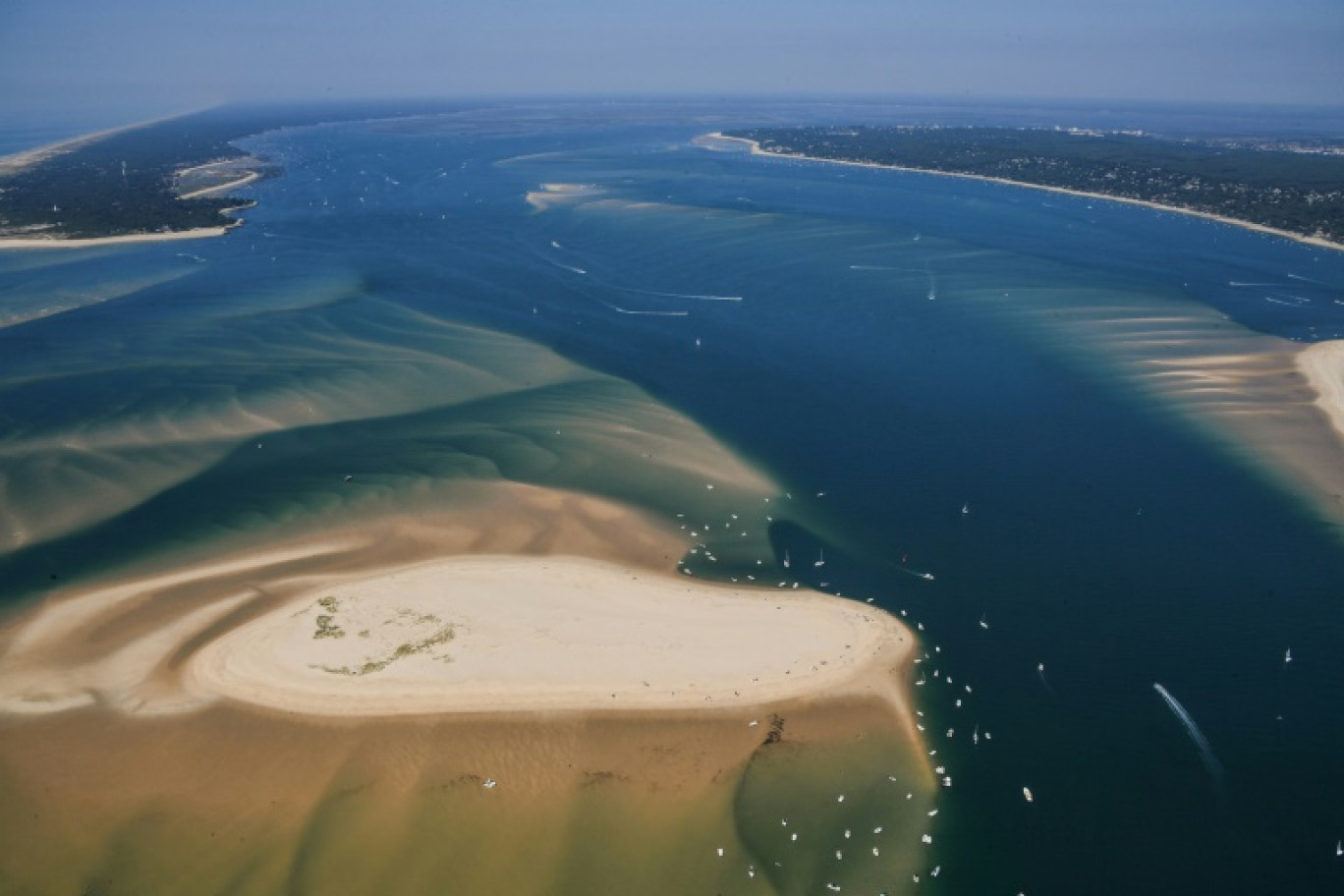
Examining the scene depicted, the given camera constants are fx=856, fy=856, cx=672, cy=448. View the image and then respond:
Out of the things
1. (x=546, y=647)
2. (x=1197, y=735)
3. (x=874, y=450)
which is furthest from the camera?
(x=874, y=450)

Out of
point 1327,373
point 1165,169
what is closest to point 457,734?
point 1327,373

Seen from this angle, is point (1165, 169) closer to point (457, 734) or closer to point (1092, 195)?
point (1092, 195)

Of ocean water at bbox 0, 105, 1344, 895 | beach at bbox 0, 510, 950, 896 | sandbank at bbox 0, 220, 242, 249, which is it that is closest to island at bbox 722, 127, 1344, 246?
ocean water at bbox 0, 105, 1344, 895

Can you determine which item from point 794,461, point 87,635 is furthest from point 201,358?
point 794,461

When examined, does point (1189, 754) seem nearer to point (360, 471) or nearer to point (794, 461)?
point (794, 461)

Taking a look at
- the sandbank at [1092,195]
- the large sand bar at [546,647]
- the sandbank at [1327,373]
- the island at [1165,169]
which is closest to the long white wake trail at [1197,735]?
the large sand bar at [546,647]
